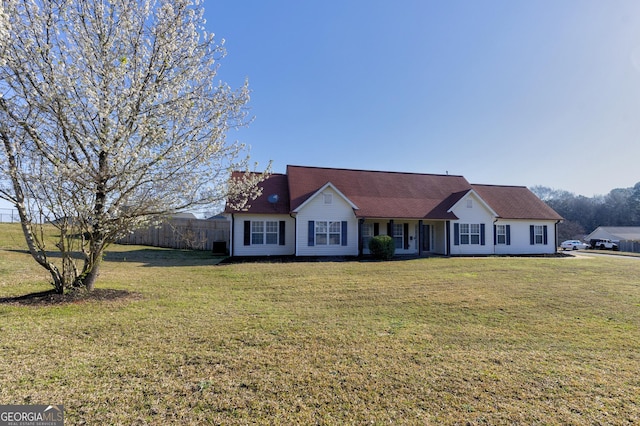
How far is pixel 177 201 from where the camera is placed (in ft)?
26.1

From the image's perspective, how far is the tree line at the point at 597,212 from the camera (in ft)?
214

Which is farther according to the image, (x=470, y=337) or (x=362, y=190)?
(x=362, y=190)

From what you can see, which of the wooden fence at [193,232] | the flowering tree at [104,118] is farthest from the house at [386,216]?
the flowering tree at [104,118]

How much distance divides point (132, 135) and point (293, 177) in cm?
1393

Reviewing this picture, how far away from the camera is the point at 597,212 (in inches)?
2724

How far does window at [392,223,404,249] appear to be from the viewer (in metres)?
20.5

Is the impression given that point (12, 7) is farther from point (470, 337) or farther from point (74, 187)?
point (470, 337)

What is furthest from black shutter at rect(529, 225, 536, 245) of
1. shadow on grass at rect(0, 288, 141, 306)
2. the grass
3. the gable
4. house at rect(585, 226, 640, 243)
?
house at rect(585, 226, 640, 243)

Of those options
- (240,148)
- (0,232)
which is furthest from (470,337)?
(0,232)

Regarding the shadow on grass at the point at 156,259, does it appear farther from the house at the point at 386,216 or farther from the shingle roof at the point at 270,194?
the shingle roof at the point at 270,194

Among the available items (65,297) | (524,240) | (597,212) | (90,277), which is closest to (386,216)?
(524,240)

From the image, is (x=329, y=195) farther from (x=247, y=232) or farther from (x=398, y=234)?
(x=398, y=234)

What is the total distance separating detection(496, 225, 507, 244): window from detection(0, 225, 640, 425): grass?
13.2 meters

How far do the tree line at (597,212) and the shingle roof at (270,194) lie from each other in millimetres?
64169
